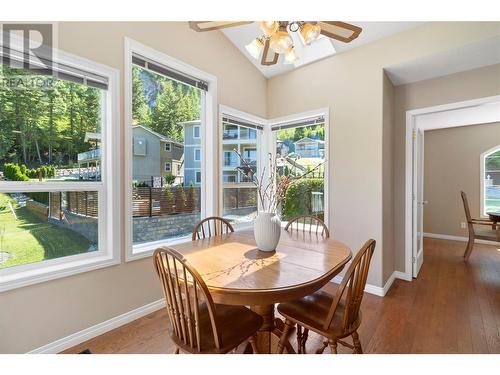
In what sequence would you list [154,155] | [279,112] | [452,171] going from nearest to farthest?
[154,155]
[279,112]
[452,171]

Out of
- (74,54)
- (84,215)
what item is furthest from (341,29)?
(84,215)

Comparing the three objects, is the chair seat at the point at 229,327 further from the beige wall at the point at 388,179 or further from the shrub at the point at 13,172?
the beige wall at the point at 388,179

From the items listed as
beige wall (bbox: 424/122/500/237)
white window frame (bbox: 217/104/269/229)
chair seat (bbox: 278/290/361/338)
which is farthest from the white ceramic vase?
beige wall (bbox: 424/122/500/237)

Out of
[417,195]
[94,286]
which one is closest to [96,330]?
[94,286]

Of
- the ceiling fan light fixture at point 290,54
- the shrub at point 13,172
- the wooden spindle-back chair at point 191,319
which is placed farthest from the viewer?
the shrub at point 13,172

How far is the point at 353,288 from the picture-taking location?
1.29m

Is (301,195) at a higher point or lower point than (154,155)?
lower

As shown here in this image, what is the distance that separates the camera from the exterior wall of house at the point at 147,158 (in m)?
2.28

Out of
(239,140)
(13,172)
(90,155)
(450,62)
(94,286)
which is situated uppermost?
(450,62)

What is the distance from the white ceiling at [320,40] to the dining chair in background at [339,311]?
89.9 inches

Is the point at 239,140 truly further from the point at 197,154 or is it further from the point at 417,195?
the point at 417,195

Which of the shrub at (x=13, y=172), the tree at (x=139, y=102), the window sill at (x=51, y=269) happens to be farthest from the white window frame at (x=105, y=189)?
the tree at (x=139, y=102)

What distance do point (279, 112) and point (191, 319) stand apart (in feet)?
9.69
